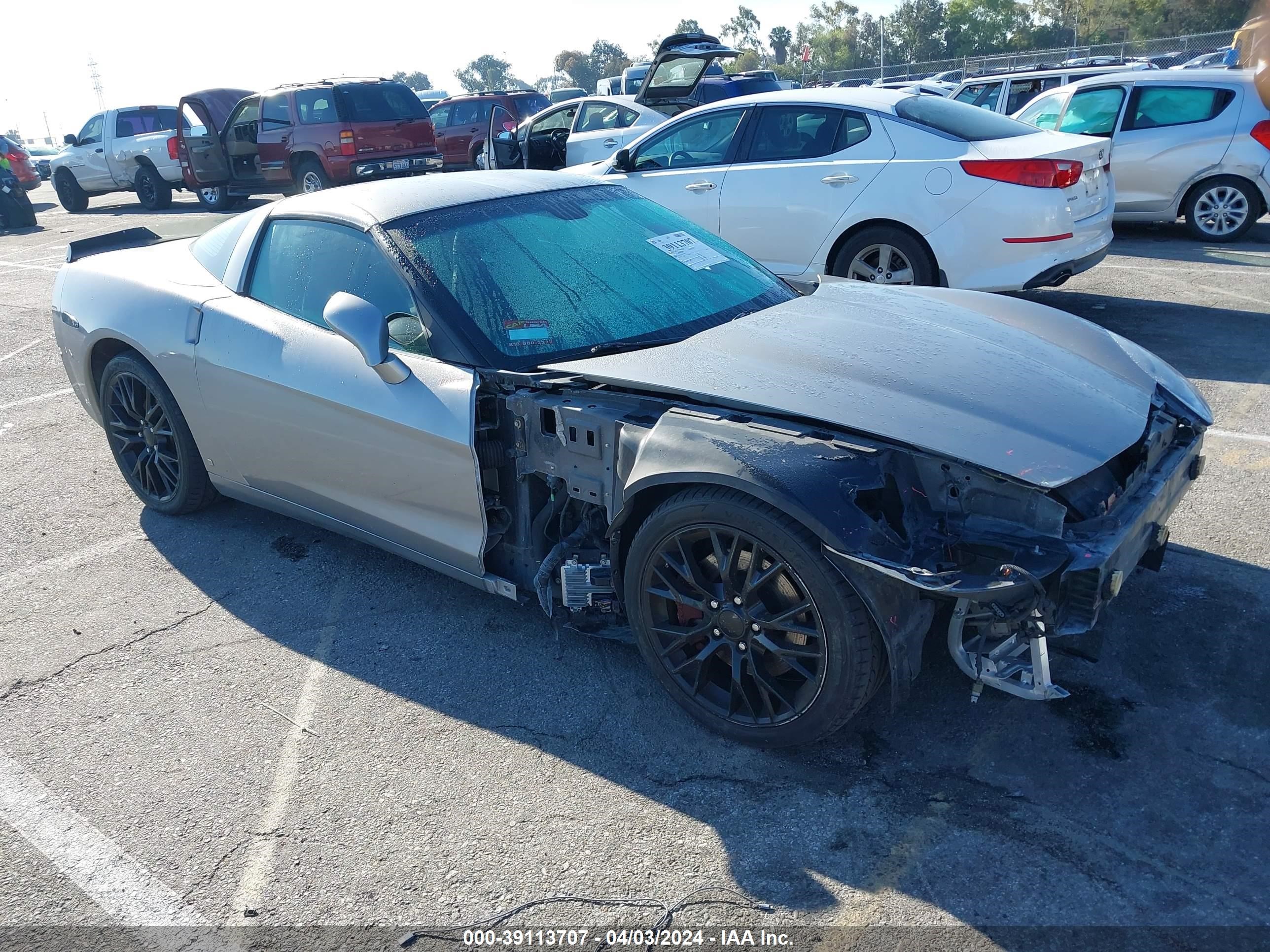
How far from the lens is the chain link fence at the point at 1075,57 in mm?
29062

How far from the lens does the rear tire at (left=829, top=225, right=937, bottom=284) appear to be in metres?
6.58

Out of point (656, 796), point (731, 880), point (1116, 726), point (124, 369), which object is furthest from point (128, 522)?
point (1116, 726)

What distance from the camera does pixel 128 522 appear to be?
4746 millimetres

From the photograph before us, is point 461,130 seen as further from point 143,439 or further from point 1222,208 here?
point 143,439

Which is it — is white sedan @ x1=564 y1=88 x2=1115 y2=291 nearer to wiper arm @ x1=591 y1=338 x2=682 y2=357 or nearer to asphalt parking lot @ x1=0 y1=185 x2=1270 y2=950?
asphalt parking lot @ x1=0 y1=185 x2=1270 y2=950

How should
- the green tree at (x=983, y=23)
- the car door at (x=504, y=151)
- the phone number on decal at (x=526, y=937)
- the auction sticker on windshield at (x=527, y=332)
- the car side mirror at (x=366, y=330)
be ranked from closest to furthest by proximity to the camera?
the phone number on decal at (x=526, y=937)
the car side mirror at (x=366, y=330)
the auction sticker on windshield at (x=527, y=332)
the car door at (x=504, y=151)
the green tree at (x=983, y=23)

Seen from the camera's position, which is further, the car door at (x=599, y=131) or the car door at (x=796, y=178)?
the car door at (x=599, y=131)

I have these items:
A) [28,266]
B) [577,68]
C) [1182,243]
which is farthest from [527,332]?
[577,68]

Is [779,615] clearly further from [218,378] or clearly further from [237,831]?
[218,378]

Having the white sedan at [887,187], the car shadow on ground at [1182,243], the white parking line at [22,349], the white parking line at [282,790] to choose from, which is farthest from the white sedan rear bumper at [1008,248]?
the white parking line at [22,349]

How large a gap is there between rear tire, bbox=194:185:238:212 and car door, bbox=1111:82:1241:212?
14089 millimetres

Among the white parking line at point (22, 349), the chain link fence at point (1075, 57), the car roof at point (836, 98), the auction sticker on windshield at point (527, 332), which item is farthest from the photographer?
the chain link fence at point (1075, 57)

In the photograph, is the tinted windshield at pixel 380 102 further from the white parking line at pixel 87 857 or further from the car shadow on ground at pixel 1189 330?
the white parking line at pixel 87 857

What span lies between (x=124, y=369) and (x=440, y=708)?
2.44 meters
